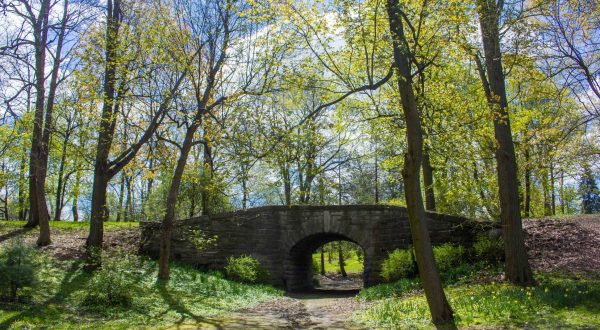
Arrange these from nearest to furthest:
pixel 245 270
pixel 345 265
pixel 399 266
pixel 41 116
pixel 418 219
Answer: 1. pixel 418 219
2. pixel 41 116
3. pixel 399 266
4. pixel 245 270
5. pixel 345 265

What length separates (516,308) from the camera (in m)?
7.91

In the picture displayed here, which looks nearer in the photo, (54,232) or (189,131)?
(189,131)

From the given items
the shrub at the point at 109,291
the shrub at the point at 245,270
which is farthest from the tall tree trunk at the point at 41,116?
the shrub at the point at 245,270

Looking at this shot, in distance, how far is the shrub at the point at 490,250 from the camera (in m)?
13.3

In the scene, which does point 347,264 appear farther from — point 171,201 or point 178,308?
point 178,308

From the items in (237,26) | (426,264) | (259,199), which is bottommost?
(426,264)

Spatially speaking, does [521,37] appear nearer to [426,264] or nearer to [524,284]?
[524,284]

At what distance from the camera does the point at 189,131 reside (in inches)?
505

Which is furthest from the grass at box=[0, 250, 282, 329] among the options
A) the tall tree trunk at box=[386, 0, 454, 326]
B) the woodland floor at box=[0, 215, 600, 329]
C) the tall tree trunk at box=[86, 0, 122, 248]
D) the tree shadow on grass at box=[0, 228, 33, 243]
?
the tall tree trunk at box=[386, 0, 454, 326]

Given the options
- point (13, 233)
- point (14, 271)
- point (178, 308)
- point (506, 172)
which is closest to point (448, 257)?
point (506, 172)

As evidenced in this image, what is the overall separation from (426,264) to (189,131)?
7640 millimetres

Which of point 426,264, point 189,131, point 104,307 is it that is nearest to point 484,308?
point 426,264

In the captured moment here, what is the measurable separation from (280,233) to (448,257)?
651 cm

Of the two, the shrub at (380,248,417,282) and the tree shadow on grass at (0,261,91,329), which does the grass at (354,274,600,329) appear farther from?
the tree shadow on grass at (0,261,91,329)
